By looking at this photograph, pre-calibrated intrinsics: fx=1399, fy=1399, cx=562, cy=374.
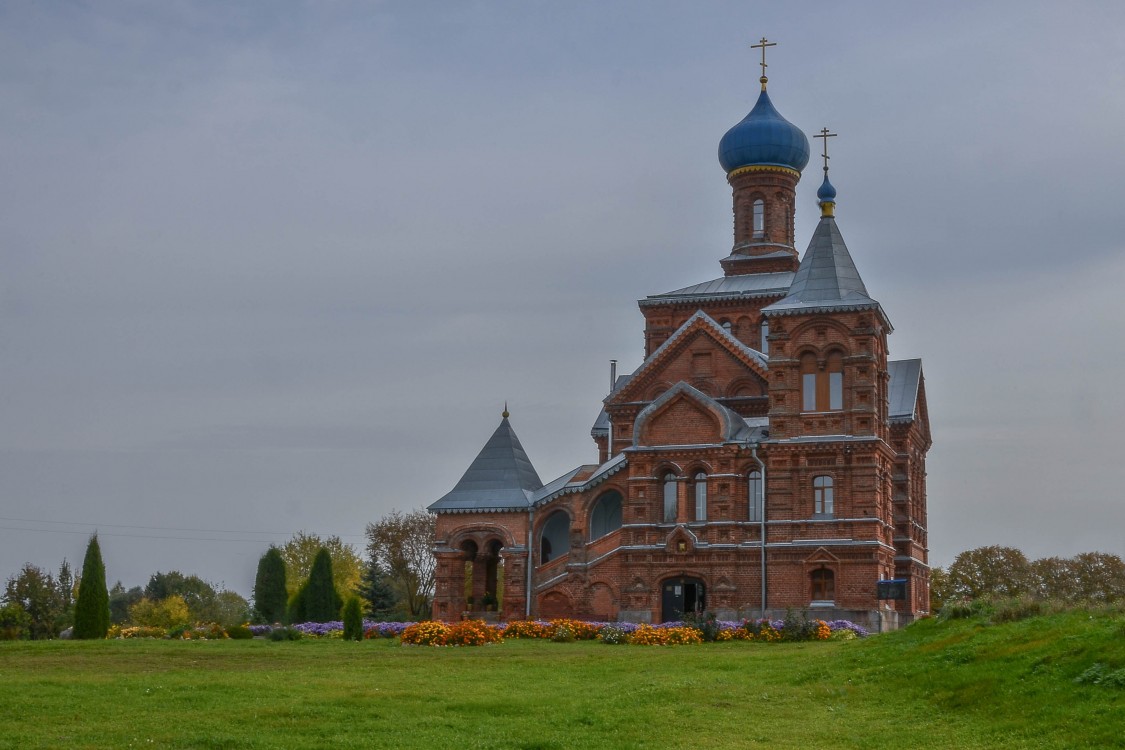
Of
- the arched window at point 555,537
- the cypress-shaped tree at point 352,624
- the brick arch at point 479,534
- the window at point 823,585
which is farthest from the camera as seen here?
the arched window at point 555,537

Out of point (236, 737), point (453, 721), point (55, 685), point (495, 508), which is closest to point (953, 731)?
point (453, 721)

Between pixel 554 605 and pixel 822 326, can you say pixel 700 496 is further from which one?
pixel 822 326

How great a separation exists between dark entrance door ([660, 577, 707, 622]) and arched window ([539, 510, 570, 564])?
5701 millimetres

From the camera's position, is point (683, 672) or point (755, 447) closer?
point (683, 672)

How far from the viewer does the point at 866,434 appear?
34.8m

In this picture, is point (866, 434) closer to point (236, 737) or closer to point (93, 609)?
point (93, 609)

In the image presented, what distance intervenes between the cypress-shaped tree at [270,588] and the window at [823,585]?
18.4m

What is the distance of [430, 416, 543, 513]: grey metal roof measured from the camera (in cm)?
4012

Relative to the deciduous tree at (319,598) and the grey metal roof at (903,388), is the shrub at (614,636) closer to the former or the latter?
the deciduous tree at (319,598)

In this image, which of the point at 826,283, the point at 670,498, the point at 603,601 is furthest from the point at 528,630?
the point at 826,283

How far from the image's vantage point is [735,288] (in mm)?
43281

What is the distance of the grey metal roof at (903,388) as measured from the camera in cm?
4069

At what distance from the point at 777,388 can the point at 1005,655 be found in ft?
67.8

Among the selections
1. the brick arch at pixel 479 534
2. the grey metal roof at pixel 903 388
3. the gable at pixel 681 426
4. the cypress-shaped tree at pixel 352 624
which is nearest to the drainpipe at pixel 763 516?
the gable at pixel 681 426
